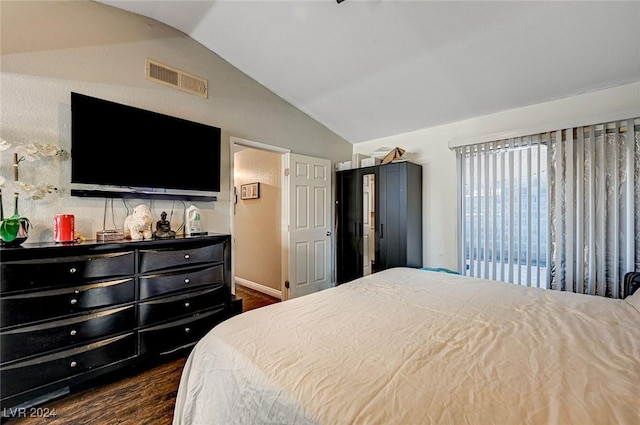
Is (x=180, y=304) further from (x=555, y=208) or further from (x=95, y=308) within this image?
(x=555, y=208)

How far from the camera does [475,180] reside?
3221 millimetres

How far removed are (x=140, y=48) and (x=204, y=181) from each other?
4.38ft

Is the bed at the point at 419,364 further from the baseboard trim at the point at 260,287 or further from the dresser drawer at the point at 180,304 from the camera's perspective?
the baseboard trim at the point at 260,287

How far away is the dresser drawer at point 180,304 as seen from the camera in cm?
203

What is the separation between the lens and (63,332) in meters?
1.69

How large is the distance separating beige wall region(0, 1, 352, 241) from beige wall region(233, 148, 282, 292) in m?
1.02

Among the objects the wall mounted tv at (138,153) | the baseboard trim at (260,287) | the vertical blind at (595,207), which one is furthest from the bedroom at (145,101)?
the baseboard trim at (260,287)

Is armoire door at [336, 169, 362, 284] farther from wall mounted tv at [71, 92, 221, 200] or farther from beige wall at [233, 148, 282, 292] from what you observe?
wall mounted tv at [71, 92, 221, 200]

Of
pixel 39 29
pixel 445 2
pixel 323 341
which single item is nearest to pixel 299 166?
pixel 445 2

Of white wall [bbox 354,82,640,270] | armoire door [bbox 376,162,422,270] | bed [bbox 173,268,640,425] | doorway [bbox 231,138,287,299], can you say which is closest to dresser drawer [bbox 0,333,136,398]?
bed [bbox 173,268,640,425]

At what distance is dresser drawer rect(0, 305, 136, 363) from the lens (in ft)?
5.05

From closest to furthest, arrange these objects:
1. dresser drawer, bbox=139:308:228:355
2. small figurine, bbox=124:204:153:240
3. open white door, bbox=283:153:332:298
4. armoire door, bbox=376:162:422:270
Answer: dresser drawer, bbox=139:308:228:355
small figurine, bbox=124:204:153:240
armoire door, bbox=376:162:422:270
open white door, bbox=283:153:332:298

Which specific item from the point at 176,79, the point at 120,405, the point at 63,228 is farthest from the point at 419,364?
the point at 176,79

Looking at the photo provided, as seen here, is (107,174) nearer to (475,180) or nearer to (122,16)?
(122,16)
